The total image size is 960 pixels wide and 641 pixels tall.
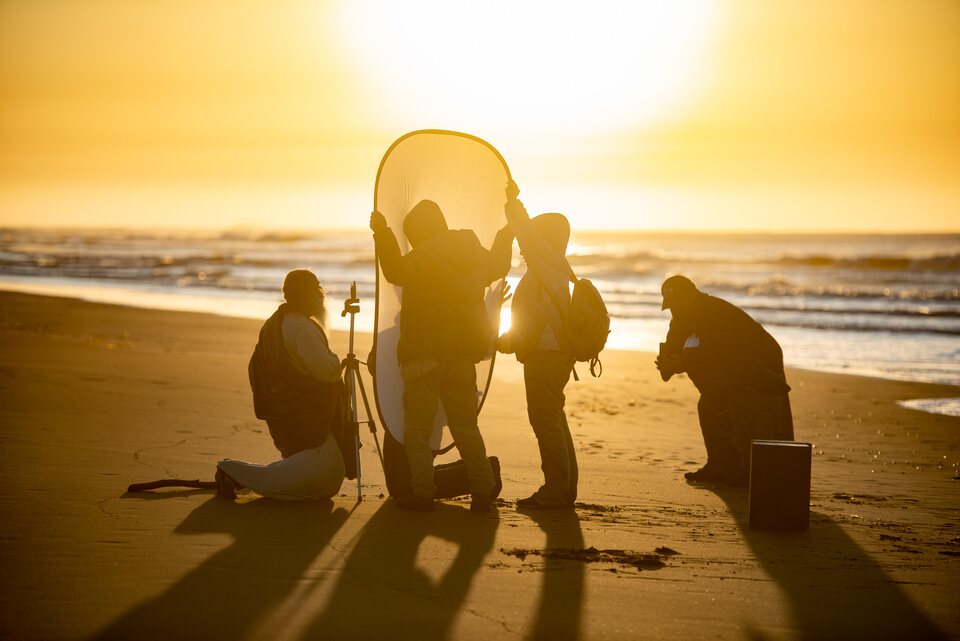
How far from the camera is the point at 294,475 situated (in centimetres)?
567

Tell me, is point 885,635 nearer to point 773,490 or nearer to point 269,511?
point 773,490

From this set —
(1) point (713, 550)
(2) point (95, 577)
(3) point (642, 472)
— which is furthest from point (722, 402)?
(2) point (95, 577)

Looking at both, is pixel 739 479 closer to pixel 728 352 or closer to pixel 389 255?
pixel 728 352

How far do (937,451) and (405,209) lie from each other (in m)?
5.12

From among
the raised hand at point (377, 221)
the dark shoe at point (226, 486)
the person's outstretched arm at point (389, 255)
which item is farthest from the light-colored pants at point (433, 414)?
the dark shoe at point (226, 486)

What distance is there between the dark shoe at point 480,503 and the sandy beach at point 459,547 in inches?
2.3

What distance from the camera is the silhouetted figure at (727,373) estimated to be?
22.5 feet

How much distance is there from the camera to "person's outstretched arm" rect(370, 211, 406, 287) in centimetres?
550

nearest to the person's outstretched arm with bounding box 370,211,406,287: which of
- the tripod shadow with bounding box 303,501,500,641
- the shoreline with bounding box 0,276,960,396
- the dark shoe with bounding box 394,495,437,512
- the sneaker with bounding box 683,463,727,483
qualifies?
the dark shoe with bounding box 394,495,437,512

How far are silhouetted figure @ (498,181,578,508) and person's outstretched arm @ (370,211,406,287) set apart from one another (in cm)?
76

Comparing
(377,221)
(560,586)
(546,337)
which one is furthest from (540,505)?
(377,221)

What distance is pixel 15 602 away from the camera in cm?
392

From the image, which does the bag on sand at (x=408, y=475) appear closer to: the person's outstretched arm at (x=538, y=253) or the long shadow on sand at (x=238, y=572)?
the long shadow on sand at (x=238, y=572)

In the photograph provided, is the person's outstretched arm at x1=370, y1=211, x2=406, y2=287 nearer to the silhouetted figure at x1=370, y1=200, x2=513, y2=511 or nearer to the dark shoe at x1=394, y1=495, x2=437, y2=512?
the silhouetted figure at x1=370, y1=200, x2=513, y2=511
